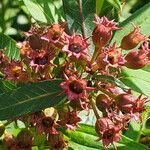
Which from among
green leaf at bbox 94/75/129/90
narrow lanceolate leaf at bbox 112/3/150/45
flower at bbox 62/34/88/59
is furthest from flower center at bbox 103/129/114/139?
narrow lanceolate leaf at bbox 112/3/150/45

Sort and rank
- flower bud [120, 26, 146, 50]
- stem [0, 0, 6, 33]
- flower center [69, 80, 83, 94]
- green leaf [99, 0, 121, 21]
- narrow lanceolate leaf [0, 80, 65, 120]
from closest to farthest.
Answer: flower center [69, 80, 83, 94] → narrow lanceolate leaf [0, 80, 65, 120] → flower bud [120, 26, 146, 50] → green leaf [99, 0, 121, 21] → stem [0, 0, 6, 33]

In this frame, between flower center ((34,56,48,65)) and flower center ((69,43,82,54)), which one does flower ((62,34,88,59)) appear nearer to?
flower center ((69,43,82,54))

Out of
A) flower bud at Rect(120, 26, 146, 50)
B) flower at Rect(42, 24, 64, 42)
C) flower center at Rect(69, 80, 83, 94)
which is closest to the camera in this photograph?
flower center at Rect(69, 80, 83, 94)

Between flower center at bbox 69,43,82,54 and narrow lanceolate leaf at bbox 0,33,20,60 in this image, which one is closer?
flower center at bbox 69,43,82,54

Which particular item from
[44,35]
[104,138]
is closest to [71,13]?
[44,35]

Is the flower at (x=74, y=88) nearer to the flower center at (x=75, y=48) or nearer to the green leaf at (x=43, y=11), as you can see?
the flower center at (x=75, y=48)

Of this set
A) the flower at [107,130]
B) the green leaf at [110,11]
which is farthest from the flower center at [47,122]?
the green leaf at [110,11]

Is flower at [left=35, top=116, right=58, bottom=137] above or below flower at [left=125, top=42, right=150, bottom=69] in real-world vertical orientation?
below

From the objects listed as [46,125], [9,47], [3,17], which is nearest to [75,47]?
[46,125]

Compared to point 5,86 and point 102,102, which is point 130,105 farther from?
point 5,86

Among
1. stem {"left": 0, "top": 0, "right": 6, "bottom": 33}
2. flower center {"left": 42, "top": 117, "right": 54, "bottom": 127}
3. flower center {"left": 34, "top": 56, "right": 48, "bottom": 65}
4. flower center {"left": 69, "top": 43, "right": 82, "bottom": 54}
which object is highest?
flower center {"left": 69, "top": 43, "right": 82, "bottom": 54}
